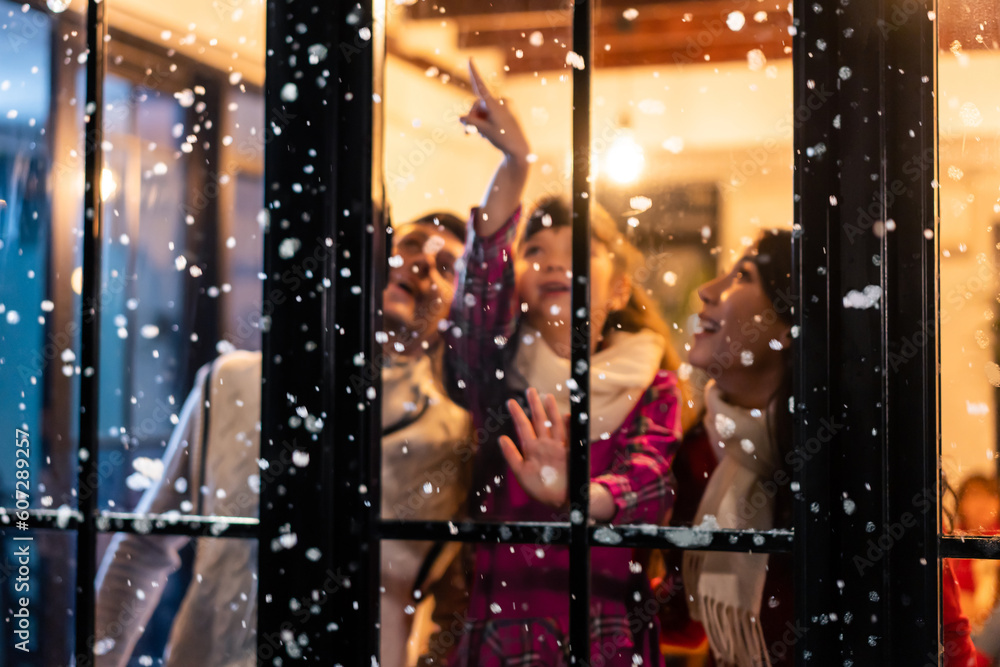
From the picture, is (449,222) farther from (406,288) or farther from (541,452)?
(541,452)

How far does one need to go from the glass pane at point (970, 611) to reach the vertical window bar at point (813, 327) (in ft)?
0.39

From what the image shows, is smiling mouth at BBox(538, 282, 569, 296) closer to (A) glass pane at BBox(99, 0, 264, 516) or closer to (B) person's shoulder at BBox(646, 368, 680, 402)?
(B) person's shoulder at BBox(646, 368, 680, 402)

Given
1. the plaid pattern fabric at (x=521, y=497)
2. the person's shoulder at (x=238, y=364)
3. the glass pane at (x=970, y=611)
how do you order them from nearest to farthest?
1. the glass pane at (x=970, y=611)
2. the plaid pattern fabric at (x=521, y=497)
3. the person's shoulder at (x=238, y=364)

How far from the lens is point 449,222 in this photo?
1.05 metres

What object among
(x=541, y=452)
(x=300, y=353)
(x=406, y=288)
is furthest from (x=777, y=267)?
(x=300, y=353)

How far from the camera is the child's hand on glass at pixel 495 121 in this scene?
102cm

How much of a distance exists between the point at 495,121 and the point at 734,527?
588 millimetres

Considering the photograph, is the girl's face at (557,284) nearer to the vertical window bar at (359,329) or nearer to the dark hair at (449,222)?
the dark hair at (449,222)

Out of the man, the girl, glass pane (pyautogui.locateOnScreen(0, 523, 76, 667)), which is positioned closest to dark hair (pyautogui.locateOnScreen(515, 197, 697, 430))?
the girl

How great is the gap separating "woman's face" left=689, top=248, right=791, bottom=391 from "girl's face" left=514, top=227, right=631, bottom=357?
112 millimetres

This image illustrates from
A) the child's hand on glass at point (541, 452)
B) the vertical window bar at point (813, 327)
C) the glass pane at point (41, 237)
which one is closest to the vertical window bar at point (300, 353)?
the child's hand on glass at point (541, 452)

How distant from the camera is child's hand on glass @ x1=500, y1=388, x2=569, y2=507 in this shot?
1006mm

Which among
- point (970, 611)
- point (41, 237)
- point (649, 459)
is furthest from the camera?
point (41, 237)

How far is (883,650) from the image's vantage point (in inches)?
34.5
